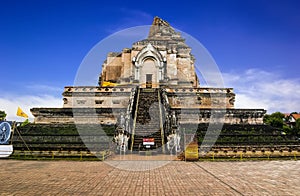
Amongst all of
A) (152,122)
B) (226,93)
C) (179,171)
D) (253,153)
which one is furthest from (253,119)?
(179,171)

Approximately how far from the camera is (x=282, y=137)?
1941cm

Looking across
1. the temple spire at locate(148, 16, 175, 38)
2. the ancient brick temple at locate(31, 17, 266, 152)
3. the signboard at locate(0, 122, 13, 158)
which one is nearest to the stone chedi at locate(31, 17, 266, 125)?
the ancient brick temple at locate(31, 17, 266, 152)

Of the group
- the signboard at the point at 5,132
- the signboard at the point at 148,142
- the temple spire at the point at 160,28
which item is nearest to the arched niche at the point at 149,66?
the temple spire at the point at 160,28

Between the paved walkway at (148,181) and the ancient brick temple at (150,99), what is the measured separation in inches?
300

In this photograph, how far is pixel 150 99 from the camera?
2502cm

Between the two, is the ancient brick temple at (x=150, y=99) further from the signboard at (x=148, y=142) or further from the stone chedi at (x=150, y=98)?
the signboard at (x=148, y=142)

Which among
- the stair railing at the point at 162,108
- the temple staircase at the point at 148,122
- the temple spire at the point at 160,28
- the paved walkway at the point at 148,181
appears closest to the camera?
the paved walkway at the point at 148,181

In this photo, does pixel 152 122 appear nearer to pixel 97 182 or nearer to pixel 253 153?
pixel 253 153

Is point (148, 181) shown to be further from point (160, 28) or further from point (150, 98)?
point (160, 28)

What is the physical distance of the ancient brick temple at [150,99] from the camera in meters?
22.0

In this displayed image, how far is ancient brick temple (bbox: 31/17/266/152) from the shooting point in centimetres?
2195

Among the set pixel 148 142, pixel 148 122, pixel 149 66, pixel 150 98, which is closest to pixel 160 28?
pixel 149 66

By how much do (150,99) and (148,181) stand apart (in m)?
16.1

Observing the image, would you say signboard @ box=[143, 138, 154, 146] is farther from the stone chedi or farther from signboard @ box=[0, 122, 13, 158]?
signboard @ box=[0, 122, 13, 158]
